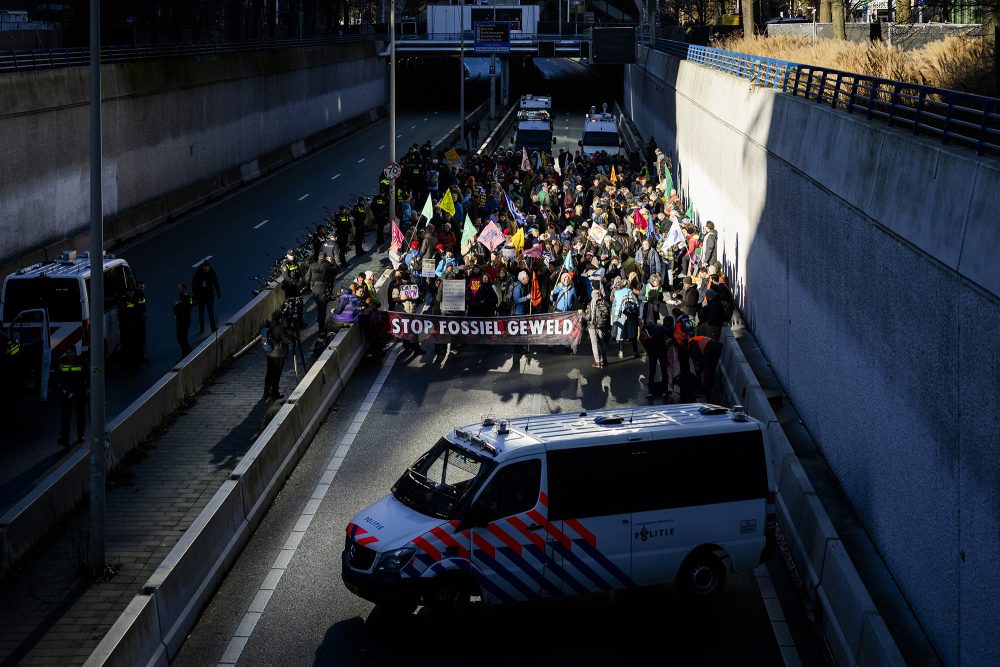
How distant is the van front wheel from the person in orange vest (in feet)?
24.8

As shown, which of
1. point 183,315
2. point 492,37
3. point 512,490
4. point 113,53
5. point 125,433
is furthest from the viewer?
point 492,37

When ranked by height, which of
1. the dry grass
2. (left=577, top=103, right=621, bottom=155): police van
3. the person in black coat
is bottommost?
Result: the person in black coat

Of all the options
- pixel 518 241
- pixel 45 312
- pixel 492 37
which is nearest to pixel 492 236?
pixel 518 241

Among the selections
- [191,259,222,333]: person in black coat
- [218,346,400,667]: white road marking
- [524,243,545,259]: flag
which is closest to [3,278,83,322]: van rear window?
[191,259,222,333]: person in black coat

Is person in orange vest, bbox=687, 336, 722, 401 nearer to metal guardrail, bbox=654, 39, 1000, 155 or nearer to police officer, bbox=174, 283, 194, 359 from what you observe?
metal guardrail, bbox=654, 39, 1000, 155

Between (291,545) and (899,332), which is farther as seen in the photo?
(291,545)

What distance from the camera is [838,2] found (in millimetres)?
39219

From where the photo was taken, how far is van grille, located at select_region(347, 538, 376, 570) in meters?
12.6

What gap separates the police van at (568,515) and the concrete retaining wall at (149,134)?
21321 mm

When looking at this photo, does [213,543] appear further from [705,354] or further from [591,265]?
[591,265]

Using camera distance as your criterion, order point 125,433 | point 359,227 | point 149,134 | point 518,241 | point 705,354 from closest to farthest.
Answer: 1. point 125,433
2. point 705,354
3. point 518,241
4. point 359,227
5. point 149,134

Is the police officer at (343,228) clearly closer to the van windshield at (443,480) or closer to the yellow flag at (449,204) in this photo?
the yellow flag at (449,204)

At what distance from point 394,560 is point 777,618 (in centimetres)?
380

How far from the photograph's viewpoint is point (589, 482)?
13031 mm
